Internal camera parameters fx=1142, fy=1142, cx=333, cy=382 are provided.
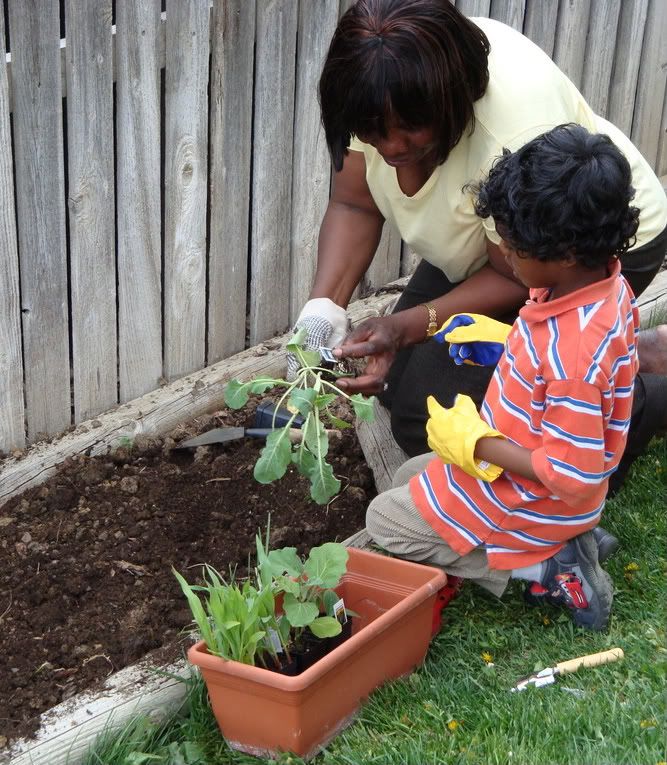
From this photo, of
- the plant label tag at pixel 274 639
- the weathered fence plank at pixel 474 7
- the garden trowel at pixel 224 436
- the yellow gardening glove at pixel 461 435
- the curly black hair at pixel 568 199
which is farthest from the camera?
the weathered fence plank at pixel 474 7

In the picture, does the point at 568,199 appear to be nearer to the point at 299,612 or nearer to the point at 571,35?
the point at 299,612

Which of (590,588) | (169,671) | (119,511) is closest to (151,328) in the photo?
(119,511)

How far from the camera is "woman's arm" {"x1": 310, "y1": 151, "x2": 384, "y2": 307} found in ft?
12.3

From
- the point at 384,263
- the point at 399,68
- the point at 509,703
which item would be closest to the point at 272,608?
the point at 509,703

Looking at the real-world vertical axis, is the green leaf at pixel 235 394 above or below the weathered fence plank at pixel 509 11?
below

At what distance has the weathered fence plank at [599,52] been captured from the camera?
210 inches

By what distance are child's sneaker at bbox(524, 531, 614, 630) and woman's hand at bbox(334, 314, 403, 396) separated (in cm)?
70

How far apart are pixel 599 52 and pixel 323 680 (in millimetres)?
3796

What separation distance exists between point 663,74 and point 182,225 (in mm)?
3066

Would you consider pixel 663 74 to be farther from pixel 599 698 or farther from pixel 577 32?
pixel 599 698

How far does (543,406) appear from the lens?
282 cm

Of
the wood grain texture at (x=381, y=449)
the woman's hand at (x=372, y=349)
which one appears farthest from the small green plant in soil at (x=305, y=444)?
the wood grain texture at (x=381, y=449)

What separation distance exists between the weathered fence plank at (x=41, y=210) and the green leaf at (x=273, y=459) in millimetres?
1203

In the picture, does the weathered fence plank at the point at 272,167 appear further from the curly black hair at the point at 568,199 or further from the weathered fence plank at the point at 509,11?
the curly black hair at the point at 568,199
